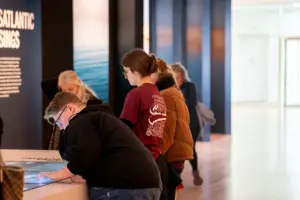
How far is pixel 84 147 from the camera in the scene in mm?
2885

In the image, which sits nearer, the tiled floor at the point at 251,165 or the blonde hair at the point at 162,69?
the blonde hair at the point at 162,69

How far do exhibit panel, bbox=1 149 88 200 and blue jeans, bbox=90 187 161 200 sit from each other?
0.09 m

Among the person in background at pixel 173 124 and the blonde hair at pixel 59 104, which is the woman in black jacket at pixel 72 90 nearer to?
the person in background at pixel 173 124

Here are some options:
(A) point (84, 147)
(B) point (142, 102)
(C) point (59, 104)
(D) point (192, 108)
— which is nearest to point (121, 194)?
(A) point (84, 147)

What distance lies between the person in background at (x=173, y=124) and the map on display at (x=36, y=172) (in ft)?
3.77

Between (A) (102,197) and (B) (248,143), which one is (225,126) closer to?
(B) (248,143)

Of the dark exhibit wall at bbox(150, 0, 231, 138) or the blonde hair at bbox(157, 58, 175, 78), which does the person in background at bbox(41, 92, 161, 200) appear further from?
the dark exhibit wall at bbox(150, 0, 231, 138)

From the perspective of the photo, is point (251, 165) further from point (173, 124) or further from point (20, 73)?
point (173, 124)

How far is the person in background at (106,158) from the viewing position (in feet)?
9.54

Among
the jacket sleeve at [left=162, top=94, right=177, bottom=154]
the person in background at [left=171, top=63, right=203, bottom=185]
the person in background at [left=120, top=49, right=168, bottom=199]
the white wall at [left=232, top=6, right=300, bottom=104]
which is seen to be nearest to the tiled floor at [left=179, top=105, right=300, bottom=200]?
the person in background at [left=171, top=63, right=203, bottom=185]

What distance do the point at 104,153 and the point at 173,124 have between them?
172 centimetres

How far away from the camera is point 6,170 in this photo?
225 cm

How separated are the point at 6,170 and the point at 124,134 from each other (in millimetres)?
834

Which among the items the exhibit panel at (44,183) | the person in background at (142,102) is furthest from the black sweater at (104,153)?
the person in background at (142,102)
